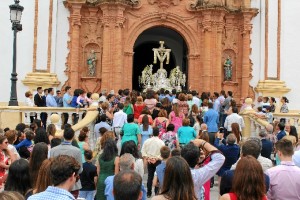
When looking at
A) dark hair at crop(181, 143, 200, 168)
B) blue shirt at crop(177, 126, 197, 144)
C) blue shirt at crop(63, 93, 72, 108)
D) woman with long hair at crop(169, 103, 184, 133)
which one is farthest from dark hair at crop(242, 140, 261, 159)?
blue shirt at crop(63, 93, 72, 108)

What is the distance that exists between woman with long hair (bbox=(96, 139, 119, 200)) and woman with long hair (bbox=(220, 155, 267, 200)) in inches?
115

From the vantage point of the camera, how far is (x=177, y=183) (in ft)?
14.8

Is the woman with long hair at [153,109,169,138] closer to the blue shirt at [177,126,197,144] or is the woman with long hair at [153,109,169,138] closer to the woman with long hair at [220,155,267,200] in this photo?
the blue shirt at [177,126,197,144]

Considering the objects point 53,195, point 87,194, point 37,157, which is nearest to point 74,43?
point 87,194

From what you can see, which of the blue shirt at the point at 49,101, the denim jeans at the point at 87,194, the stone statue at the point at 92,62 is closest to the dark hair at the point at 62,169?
the denim jeans at the point at 87,194

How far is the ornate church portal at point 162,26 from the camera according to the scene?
72.7ft

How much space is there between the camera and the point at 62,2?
72.6 ft

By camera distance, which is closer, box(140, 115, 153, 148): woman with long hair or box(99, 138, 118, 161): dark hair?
box(99, 138, 118, 161): dark hair

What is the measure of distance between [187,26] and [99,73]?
475cm

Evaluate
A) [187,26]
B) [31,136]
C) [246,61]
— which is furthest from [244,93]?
[31,136]

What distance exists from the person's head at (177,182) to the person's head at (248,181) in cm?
47

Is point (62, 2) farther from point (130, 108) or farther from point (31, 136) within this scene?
point (31, 136)

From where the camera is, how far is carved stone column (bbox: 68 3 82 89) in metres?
21.9

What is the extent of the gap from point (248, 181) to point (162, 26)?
1948 cm
